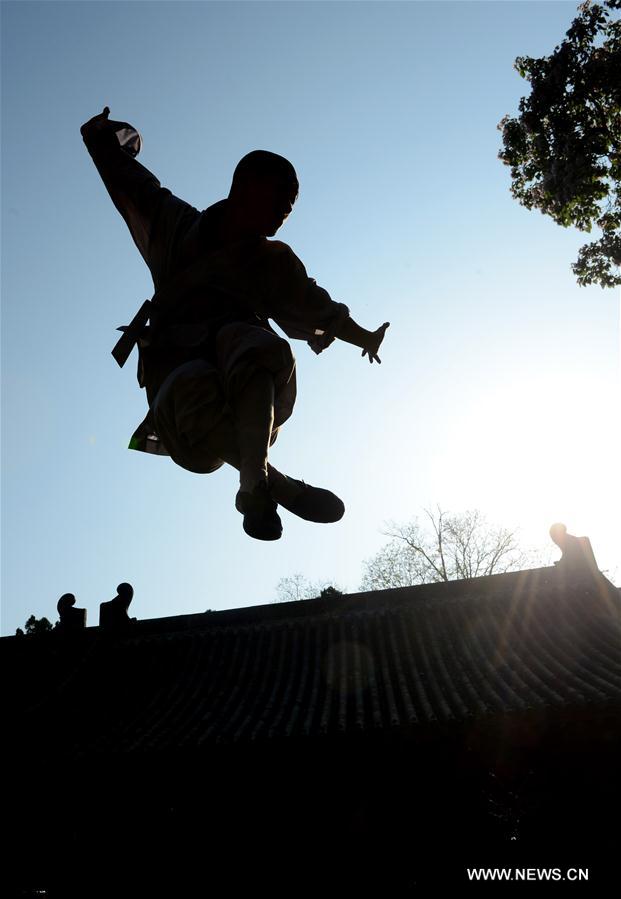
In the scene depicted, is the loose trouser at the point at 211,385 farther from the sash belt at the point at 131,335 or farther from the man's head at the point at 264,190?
the man's head at the point at 264,190

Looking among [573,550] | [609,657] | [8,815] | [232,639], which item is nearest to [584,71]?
[573,550]

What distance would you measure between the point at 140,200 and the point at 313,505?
1.46 metres

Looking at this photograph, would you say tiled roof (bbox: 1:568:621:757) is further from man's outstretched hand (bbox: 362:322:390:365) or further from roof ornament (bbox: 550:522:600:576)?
man's outstretched hand (bbox: 362:322:390:365)

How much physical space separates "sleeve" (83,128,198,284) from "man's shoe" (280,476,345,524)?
1.04 meters

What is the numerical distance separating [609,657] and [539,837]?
225 centimetres

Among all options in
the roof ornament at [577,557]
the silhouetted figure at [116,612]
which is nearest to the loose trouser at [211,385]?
the roof ornament at [577,557]

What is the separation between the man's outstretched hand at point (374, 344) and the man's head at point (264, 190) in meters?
0.55

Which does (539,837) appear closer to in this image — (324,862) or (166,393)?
(324,862)

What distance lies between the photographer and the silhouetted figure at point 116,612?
489 inches

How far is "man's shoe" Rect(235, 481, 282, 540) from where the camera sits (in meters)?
2.09

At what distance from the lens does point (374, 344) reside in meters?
2.85

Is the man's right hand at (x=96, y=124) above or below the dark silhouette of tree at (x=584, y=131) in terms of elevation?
below

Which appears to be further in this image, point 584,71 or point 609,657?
point 584,71

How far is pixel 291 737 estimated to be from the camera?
826 cm
